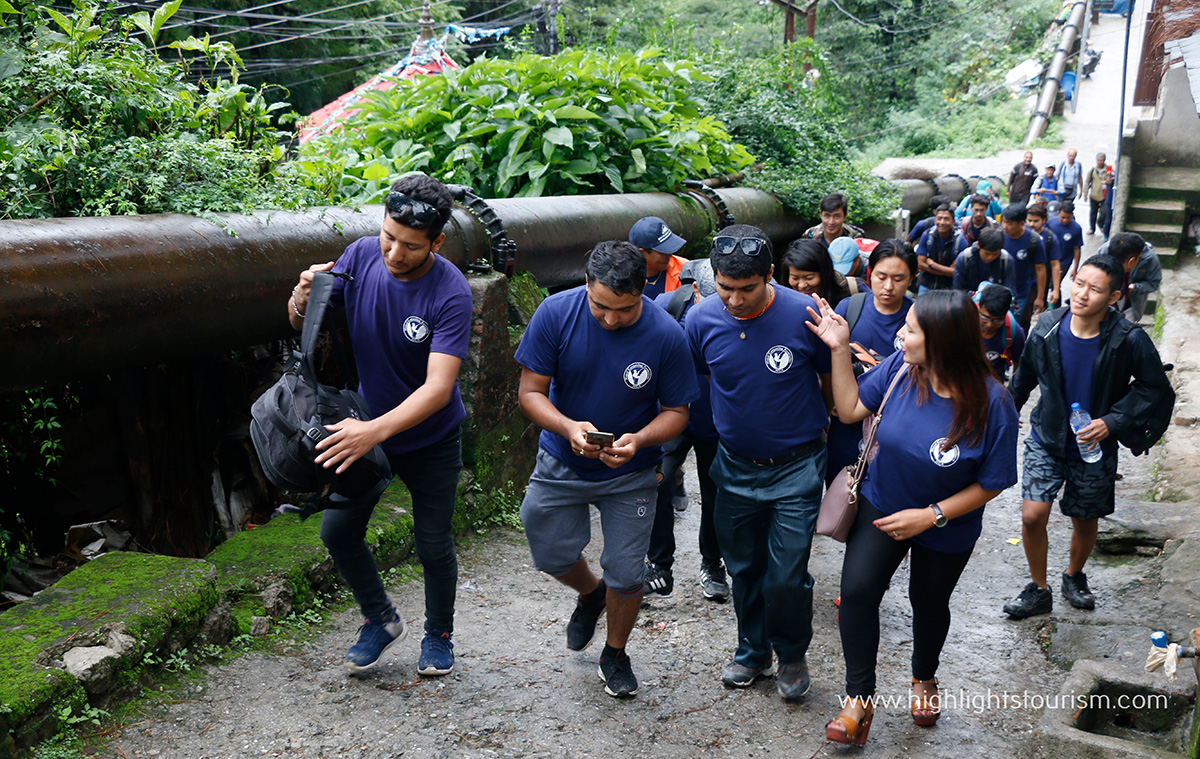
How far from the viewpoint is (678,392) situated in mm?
3473

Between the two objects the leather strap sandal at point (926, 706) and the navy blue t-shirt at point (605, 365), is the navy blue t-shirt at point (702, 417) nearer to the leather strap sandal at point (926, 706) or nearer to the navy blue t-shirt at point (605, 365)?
the navy blue t-shirt at point (605, 365)

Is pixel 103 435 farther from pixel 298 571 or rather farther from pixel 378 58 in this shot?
pixel 378 58

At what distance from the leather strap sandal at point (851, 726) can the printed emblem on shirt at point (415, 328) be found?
201cm

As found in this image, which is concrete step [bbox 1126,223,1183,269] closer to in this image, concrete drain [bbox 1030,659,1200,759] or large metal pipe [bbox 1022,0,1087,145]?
concrete drain [bbox 1030,659,1200,759]

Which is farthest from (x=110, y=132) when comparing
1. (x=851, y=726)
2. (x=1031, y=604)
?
(x=1031, y=604)

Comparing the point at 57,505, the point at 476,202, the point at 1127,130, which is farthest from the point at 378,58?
the point at 57,505

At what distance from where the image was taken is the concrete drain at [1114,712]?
318 centimetres

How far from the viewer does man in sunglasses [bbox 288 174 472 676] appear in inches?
123

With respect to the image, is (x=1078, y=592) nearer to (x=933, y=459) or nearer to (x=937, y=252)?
(x=933, y=459)

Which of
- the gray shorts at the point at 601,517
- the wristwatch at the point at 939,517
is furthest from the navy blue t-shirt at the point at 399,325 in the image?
the wristwatch at the point at 939,517

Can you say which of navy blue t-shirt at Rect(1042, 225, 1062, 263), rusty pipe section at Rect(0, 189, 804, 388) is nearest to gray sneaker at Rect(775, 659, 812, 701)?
rusty pipe section at Rect(0, 189, 804, 388)

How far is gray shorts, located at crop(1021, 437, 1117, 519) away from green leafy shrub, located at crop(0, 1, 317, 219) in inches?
148

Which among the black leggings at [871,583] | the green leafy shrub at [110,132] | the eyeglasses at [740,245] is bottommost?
the black leggings at [871,583]

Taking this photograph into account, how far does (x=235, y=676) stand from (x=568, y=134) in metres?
4.73
